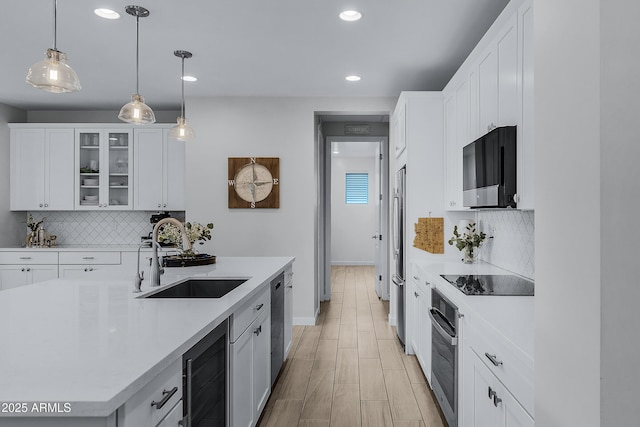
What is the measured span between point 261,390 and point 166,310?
3.59ft

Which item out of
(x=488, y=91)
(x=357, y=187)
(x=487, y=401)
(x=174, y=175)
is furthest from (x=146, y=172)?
(x=357, y=187)

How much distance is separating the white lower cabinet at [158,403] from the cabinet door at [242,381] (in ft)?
2.18

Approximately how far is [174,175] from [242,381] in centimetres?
383

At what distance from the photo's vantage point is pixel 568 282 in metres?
0.88

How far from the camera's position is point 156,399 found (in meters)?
1.23

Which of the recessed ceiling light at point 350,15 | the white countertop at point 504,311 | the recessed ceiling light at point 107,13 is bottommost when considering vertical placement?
the white countertop at point 504,311

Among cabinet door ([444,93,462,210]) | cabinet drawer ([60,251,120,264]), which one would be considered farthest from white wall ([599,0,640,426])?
cabinet drawer ([60,251,120,264])

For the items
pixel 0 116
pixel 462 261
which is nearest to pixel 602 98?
pixel 462 261

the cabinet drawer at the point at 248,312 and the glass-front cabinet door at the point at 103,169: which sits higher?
the glass-front cabinet door at the point at 103,169

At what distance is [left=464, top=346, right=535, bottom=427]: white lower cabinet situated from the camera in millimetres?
1458

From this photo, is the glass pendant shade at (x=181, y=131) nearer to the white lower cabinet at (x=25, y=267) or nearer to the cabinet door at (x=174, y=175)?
the cabinet door at (x=174, y=175)

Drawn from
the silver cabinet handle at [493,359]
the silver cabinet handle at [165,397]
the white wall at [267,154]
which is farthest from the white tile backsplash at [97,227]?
the silver cabinet handle at [493,359]

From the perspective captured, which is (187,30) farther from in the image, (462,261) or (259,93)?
(462,261)

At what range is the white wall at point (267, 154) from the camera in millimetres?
5172
